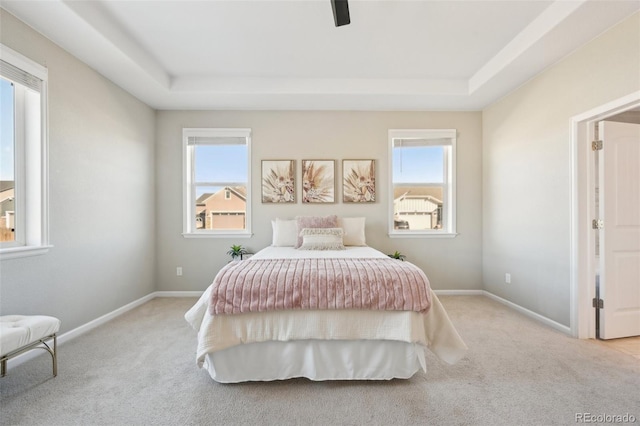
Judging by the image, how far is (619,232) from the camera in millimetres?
2525

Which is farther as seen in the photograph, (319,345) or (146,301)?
(146,301)

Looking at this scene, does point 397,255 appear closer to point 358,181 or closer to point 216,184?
point 358,181

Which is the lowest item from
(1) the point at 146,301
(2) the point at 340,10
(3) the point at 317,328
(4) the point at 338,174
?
(1) the point at 146,301

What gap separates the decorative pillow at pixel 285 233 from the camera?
3.56 m

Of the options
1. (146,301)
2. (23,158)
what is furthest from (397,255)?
(23,158)

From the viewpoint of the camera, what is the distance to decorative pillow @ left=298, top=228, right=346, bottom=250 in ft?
10.5

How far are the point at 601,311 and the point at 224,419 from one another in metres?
3.19

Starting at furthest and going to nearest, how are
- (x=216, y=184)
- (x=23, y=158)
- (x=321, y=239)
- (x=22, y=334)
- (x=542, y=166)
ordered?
(x=216, y=184), (x=321, y=239), (x=542, y=166), (x=23, y=158), (x=22, y=334)

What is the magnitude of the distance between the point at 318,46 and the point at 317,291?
235 centimetres

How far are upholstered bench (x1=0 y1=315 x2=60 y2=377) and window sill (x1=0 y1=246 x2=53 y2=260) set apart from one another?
1.53ft

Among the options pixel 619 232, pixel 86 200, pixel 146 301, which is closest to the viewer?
pixel 619 232

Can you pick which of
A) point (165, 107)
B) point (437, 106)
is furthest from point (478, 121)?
point (165, 107)

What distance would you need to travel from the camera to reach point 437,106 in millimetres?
3863

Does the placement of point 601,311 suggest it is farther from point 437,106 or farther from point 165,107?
point 165,107
